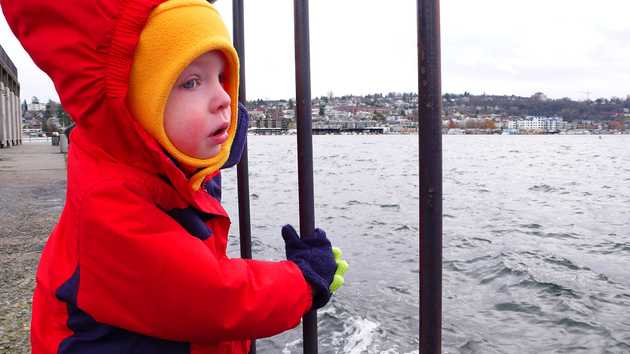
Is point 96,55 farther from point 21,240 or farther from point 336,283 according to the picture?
point 21,240

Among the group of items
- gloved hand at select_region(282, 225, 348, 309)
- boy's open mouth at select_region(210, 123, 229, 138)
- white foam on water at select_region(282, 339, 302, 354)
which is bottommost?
white foam on water at select_region(282, 339, 302, 354)

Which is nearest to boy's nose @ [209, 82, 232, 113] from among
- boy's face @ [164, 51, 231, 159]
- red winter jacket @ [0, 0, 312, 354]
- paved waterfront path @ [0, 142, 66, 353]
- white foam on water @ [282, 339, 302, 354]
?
boy's face @ [164, 51, 231, 159]

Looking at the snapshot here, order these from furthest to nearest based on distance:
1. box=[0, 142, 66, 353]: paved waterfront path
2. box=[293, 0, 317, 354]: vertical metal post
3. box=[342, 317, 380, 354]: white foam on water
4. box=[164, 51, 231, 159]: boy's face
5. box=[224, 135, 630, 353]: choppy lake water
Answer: box=[224, 135, 630, 353]: choppy lake water → box=[342, 317, 380, 354]: white foam on water → box=[0, 142, 66, 353]: paved waterfront path → box=[293, 0, 317, 354]: vertical metal post → box=[164, 51, 231, 159]: boy's face

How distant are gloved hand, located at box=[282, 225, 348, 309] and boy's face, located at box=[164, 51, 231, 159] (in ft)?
0.97

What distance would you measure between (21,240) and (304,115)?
4.68m

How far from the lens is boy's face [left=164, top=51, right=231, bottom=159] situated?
4.11 ft

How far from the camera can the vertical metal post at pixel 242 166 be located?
6.14 ft

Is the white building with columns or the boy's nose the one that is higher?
the white building with columns

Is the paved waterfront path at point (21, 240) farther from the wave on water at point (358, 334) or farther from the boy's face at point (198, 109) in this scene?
the wave on water at point (358, 334)

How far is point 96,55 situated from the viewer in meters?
1.12

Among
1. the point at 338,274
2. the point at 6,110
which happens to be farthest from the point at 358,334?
the point at 6,110

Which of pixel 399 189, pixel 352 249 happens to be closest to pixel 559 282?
pixel 352 249

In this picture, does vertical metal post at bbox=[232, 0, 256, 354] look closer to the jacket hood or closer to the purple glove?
the purple glove

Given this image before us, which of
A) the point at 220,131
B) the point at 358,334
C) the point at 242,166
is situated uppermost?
the point at 220,131
